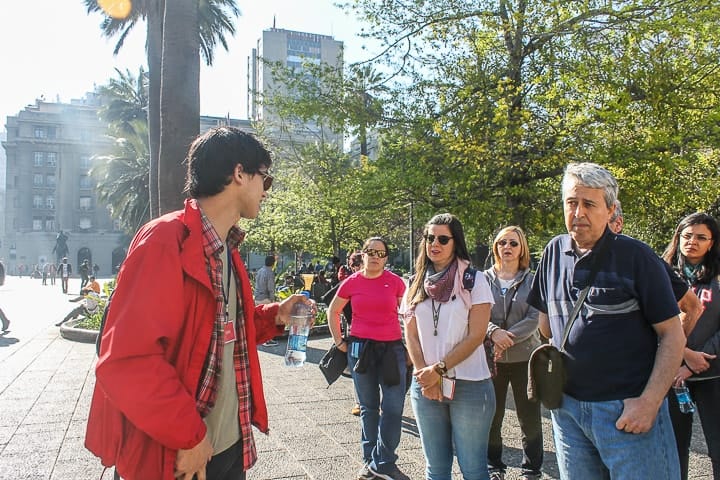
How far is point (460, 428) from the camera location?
3131mm

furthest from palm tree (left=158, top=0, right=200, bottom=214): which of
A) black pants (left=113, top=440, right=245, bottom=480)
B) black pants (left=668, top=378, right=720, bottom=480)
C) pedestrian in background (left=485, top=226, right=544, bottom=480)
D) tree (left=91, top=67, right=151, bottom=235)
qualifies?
tree (left=91, top=67, right=151, bottom=235)

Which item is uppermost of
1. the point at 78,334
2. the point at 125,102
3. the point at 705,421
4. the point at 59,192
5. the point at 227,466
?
the point at 125,102

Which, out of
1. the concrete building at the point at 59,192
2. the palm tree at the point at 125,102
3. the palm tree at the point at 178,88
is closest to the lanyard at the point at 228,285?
the palm tree at the point at 178,88

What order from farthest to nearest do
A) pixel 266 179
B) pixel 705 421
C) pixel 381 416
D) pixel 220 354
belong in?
pixel 381 416, pixel 705 421, pixel 266 179, pixel 220 354

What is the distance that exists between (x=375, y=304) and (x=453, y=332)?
154 cm

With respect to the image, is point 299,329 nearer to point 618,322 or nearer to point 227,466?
point 227,466

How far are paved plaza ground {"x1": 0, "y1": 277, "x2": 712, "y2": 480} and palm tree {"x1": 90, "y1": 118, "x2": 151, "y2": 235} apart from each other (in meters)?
22.2

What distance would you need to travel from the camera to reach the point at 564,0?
35.1 feet

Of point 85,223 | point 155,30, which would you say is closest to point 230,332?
point 155,30

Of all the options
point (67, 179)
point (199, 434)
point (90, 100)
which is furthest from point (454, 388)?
point (90, 100)

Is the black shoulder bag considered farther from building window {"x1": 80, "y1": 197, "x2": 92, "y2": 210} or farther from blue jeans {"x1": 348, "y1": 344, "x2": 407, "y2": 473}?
building window {"x1": 80, "y1": 197, "x2": 92, "y2": 210}

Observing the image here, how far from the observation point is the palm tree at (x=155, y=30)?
11.9 metres

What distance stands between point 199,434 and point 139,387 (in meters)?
0.25

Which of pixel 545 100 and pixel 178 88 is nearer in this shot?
pixel 178 88
